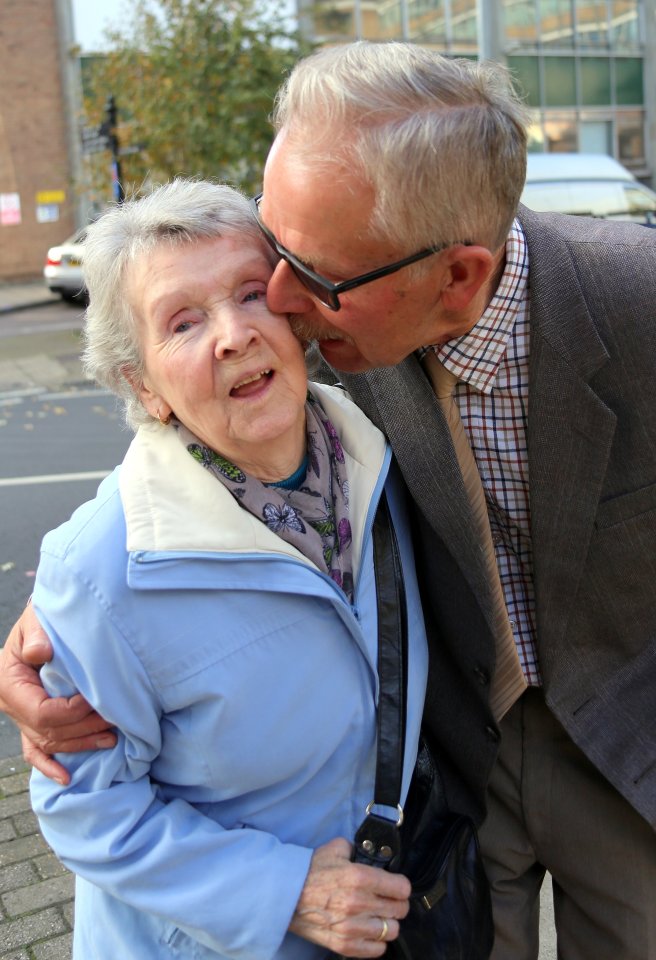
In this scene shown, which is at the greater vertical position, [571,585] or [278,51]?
[278,51]

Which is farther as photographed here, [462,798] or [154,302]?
[462,798]

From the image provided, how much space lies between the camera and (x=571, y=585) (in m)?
1.88

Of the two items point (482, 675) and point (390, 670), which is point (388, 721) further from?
point (482, 675)

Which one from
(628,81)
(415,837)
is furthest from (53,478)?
(628,81)

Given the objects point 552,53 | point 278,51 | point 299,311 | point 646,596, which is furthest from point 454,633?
point 552,53

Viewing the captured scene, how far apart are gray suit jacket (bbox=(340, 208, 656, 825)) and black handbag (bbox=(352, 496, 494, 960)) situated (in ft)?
0.53

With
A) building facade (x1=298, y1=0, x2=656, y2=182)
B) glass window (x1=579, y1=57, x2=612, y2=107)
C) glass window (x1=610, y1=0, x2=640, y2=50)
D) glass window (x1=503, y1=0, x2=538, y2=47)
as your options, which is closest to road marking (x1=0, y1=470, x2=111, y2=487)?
building facade (x1=298, y1=0, x2=656, y2=182)

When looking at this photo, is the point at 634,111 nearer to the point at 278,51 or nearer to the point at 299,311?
the point at 278,51

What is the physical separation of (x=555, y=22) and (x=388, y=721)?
30.1 m

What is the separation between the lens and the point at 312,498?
5.77ft

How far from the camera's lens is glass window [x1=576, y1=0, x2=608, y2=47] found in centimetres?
2855

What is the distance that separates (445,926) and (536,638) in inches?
22.4

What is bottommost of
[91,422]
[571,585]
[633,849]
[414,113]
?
[91,422]

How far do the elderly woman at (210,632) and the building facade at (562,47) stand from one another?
26.1 metres
